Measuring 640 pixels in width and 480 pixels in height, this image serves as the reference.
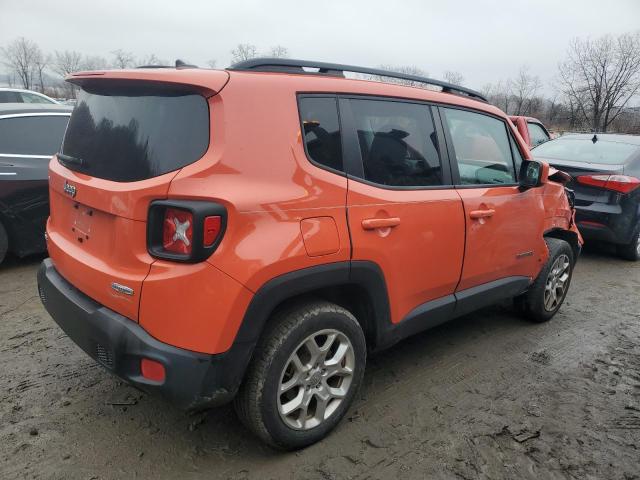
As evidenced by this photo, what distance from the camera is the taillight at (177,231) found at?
6.59 ft

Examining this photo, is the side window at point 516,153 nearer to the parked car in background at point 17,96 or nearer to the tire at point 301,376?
the tire at point 301,376

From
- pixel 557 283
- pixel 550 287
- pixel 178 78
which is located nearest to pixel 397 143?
pixel 178 78

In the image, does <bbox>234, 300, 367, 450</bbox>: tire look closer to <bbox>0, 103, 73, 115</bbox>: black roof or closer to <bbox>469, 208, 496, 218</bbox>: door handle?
<bbox>469, 208, 496, 218</bbox>: door handle

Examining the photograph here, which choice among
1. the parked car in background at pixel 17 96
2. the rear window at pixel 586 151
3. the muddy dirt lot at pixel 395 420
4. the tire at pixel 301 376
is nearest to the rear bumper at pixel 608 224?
the rear window at pixel 586 151

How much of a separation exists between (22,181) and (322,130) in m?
3.79

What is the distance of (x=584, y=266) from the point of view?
→ 6234 mm

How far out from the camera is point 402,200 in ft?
8.86

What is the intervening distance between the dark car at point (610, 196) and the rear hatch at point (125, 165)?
557 cm

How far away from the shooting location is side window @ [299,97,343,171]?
7.83 feet

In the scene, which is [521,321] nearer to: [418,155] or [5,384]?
[418,155]

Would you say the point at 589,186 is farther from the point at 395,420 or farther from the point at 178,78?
the point at 178,78

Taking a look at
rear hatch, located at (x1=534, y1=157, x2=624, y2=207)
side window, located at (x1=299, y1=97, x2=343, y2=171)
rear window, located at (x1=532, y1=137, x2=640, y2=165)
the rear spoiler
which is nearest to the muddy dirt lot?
side window, located at (x1=299, y1=97, x2=343, y2=171)

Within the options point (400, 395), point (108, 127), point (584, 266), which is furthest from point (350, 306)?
point (584, 266)

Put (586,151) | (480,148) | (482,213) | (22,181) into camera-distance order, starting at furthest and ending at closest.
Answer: (586,151) < (22,181) < (480,148) < (482,213)
